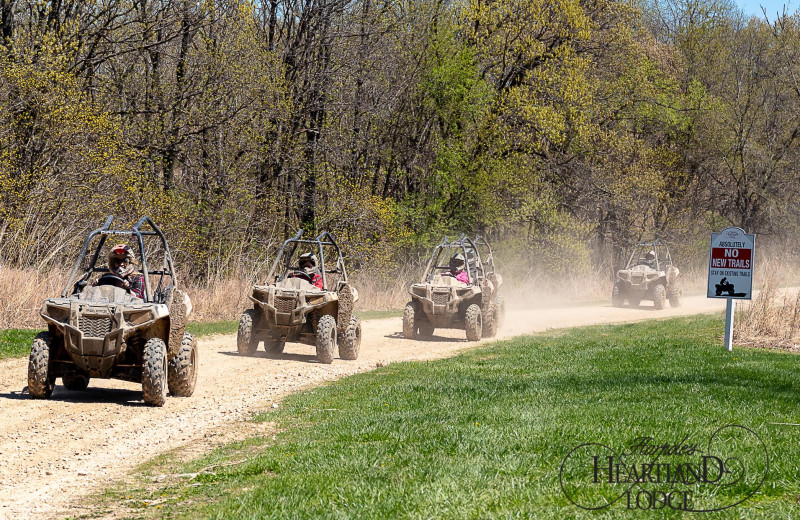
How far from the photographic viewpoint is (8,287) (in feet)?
55.3

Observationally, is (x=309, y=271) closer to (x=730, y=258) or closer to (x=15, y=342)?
(x=15, y=342)

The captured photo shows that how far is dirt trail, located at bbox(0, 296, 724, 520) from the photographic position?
6383mm

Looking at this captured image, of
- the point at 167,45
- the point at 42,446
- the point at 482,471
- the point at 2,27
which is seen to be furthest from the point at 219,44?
the point at 482,471

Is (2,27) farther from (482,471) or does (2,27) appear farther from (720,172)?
(720,172)

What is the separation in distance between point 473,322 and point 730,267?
5.40 metres

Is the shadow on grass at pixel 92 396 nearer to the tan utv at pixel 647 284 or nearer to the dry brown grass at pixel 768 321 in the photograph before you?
the dry brown grass at pixel 768 321

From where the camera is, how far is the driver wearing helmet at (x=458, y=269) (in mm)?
19625

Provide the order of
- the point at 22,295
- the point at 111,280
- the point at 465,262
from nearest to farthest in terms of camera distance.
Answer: the point at 111,280 → the point at 22,295 → the point at 465,262

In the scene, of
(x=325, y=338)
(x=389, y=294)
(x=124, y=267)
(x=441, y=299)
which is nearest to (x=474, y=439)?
(x=124, y=267)

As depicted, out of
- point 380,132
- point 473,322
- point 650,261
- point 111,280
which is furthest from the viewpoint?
point 380,132

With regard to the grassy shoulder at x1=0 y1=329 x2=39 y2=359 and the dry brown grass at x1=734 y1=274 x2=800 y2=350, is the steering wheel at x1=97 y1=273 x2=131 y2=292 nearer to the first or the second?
the grassy shoulder at x1=0 y1=329 x2=39 y2=359

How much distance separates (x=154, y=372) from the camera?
377 inches

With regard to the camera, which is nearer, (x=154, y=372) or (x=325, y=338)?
(x=154, y=372)

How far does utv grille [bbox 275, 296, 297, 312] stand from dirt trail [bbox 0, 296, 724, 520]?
0.87m
